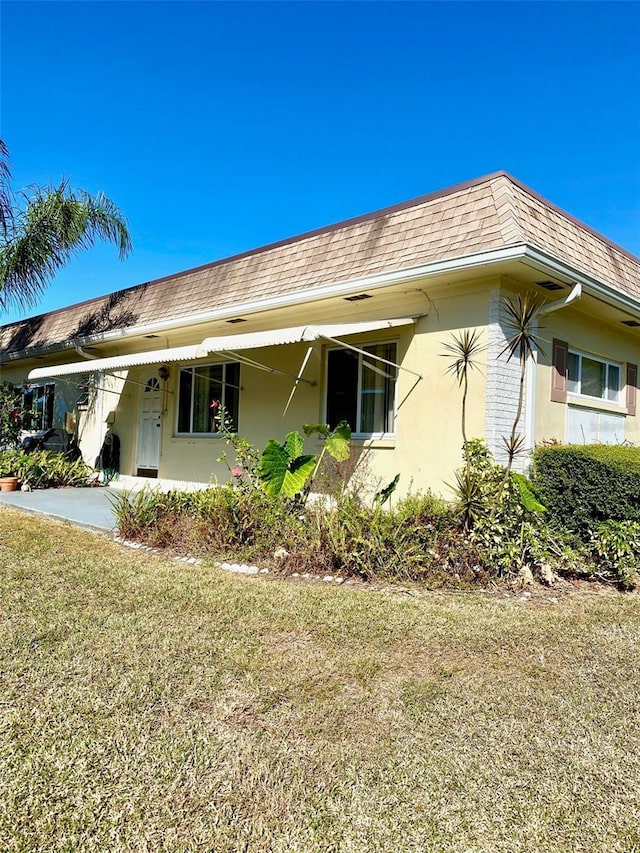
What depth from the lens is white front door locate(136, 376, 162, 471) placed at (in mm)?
13547

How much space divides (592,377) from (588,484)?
3.50m

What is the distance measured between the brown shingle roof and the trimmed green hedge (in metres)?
2.85

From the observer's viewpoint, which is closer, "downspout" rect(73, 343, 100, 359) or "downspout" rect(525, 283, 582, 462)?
"downspout" rect(525, 283, 582, 462)

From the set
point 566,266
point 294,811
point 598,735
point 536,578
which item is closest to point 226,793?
point 294,811

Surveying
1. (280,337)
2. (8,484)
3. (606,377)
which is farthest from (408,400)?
(8,484)

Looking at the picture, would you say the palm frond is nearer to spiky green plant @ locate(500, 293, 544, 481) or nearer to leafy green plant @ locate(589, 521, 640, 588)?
spiky green plant @ locate(500, 293, 544, 481)

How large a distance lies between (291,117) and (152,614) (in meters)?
14.5

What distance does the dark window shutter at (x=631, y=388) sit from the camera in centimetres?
1079

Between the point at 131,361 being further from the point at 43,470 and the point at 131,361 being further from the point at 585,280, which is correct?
the point at 585,280

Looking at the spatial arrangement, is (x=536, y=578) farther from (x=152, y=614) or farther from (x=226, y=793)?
(x=226, y=793)

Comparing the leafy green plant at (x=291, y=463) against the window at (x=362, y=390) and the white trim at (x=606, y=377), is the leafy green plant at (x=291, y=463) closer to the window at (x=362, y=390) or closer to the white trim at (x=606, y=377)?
the window at (x=362, y=390)

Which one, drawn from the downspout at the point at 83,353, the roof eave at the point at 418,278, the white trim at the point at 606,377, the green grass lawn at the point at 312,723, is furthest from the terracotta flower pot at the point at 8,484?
the white trim at the point at 606,377

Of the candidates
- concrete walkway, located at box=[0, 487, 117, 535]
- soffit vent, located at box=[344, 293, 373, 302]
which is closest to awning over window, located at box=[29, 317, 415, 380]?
soffit vent, located at box=[344, 293, 373, 302]

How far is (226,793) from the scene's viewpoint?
2.76 m
